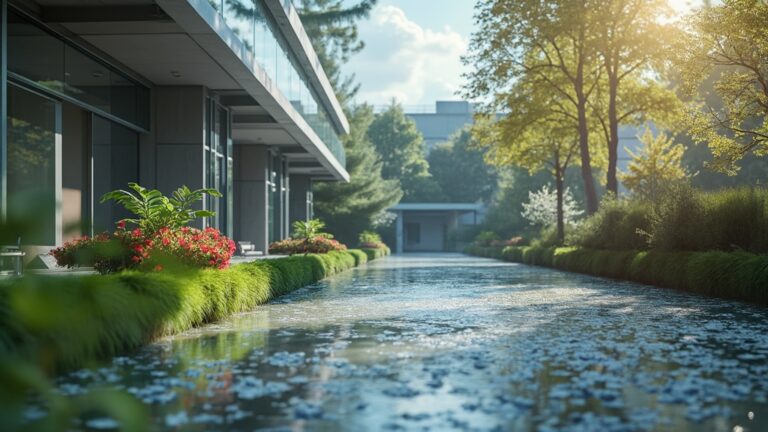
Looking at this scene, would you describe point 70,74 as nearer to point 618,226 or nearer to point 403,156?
point 618,226

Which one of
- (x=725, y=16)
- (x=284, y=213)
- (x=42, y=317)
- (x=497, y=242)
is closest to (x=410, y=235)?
(x=497, y=242)

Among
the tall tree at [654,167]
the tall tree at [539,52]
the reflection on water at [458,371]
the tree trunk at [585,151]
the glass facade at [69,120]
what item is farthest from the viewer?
the tall tree at [654,167]

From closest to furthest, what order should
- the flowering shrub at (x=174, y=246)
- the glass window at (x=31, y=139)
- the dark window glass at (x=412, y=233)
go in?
the flowering shrub at (x=174, y=246), the glass window at (x=31, y=139), the dark window glass at (x=412, y=233)

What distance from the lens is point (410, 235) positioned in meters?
80.0

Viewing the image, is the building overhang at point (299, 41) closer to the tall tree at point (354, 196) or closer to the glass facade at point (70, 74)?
the glass facade at point (70, 74)

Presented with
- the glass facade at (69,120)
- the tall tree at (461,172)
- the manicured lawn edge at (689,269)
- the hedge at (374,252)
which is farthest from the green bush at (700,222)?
the tall tree at (461,172)

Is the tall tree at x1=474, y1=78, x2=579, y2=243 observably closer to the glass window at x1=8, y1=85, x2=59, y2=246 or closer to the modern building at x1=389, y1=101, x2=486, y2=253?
the glass window at x1=8, y1=85, x2=59, y2=246

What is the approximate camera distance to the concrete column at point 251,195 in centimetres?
3117

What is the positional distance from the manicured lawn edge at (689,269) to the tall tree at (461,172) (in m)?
58.6

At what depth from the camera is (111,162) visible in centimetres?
1880

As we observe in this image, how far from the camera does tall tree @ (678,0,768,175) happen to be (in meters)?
17.9

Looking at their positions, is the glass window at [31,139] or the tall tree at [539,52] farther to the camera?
the tall tree at [539,52]

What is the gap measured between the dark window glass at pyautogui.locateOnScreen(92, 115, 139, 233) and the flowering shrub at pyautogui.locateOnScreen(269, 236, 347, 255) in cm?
836

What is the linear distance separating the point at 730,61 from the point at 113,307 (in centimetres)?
1662
